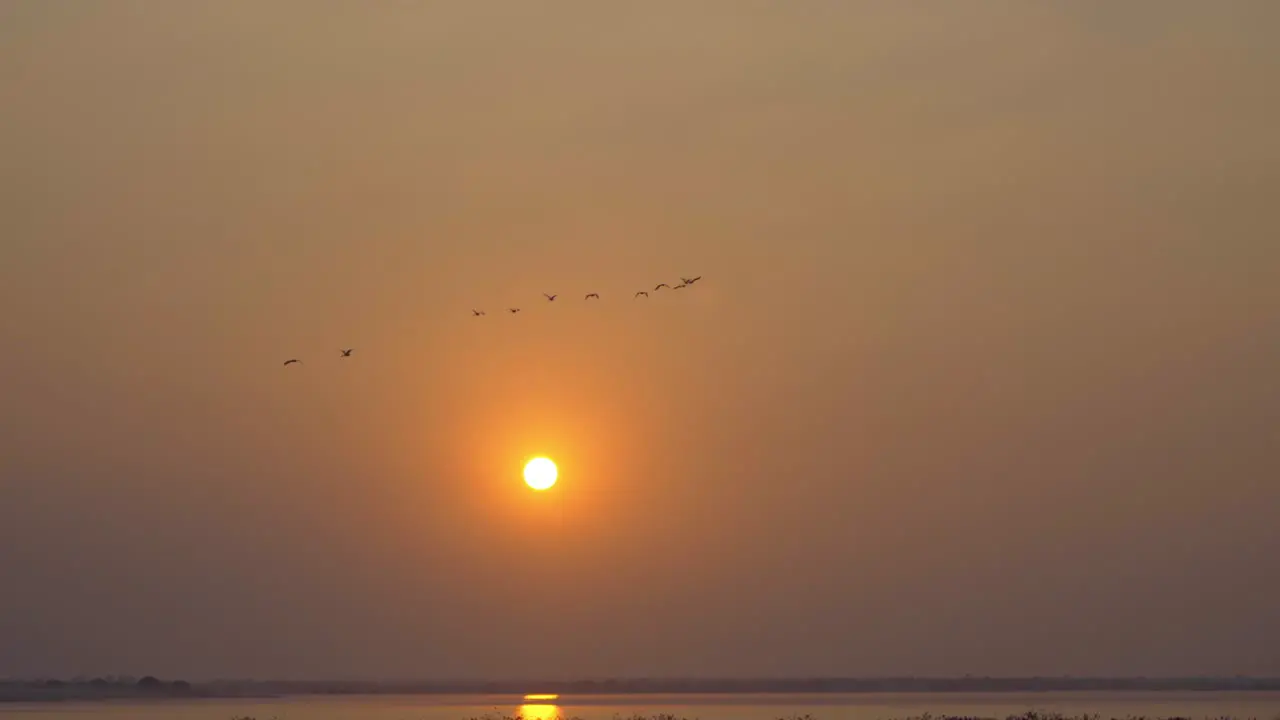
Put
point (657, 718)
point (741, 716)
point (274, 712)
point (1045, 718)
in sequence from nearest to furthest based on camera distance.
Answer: point (1045, 718) → point (657, 718) → point (741, 716) → point (274, 712)

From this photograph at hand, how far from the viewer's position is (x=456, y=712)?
345ft

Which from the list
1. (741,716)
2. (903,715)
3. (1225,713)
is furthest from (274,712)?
(1225,713)

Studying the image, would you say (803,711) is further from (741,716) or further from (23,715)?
(23,715)

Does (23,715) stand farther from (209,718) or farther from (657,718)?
(657,718)

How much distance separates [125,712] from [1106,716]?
6749 centimetres

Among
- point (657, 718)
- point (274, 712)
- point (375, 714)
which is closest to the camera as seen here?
point (657, 718)

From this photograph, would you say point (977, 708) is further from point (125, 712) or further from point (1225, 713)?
point (125, 712)

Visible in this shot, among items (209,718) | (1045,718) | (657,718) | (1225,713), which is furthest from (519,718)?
(1225,713)

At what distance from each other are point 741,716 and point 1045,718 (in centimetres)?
2047

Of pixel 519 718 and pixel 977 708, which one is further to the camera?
pixel 977 708

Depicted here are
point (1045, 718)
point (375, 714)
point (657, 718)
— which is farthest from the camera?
point (375, 714)

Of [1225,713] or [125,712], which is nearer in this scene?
[1225,713]

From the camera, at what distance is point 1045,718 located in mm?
80062

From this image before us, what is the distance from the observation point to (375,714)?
335ft
